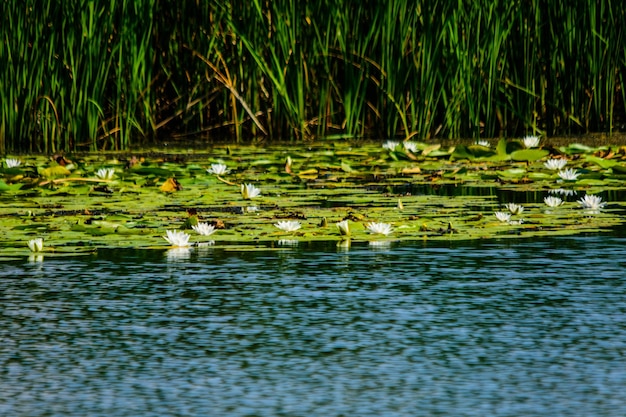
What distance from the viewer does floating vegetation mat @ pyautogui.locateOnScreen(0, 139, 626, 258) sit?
3.88 m

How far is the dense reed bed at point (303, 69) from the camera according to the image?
280 inches

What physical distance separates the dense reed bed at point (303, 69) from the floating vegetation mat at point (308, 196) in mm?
611

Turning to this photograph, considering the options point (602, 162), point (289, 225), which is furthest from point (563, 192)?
point (289, 225)

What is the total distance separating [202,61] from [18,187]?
2.86m

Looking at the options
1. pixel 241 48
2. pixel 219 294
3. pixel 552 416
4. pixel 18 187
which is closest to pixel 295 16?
pixel 241 48

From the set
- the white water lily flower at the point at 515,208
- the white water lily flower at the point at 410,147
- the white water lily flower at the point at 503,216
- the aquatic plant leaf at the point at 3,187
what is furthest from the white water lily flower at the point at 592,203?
the aquatic plant leaf at the point at 3,187

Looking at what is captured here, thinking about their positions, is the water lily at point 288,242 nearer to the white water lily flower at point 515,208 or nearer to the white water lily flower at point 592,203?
the white water lily flower at point 515,208

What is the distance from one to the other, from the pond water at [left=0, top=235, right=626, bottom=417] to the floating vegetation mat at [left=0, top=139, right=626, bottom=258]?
24cm

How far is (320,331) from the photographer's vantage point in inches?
103

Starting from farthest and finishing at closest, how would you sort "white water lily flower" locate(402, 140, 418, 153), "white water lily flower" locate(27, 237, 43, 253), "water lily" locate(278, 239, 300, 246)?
1. "white water lily flower" locate(402, 140, 418, 153)
2. "water lily" locate(278, 239, 300, 246)
3. "white water lily flower" locate(27, 237, 43, 253)

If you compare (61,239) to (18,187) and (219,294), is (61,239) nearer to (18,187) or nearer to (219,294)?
(219,294)

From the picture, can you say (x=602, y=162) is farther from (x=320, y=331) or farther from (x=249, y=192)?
(x=320, y=331)

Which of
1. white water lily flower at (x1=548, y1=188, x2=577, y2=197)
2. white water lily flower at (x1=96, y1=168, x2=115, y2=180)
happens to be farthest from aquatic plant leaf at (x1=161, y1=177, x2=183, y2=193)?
white water lily flower at (x1=548, y1=188, x2=577, y2=197)

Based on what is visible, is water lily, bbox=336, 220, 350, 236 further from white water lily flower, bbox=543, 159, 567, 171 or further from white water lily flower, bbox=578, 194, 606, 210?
white water lily flower, bbox=543, 159, 567, 171
